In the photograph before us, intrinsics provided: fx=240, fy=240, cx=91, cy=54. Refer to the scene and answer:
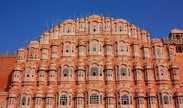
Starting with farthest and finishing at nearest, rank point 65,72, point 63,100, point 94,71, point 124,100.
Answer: point 65,72 → point 94,71 → point 63,100 → point 124,100

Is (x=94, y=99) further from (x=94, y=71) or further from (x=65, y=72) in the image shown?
(x=65, y=72)

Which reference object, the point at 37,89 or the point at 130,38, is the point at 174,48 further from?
the point at 37,89

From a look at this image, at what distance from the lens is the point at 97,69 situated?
132 ft

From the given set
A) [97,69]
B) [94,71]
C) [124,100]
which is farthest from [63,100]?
[124,100]

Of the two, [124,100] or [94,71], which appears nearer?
[124,100]

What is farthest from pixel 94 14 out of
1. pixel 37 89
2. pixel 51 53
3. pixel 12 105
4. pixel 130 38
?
pixel 12 105

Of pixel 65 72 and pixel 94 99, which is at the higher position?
pixel 65 72

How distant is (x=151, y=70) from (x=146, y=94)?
4.47m

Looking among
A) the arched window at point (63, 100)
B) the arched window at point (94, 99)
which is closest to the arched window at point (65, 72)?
the arched window at point (63, 100)

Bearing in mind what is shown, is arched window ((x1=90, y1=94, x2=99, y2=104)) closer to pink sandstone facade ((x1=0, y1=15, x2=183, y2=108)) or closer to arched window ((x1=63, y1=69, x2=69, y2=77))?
pink sandstone facade ((x1=0, y1=15, x2=183, y2=108))

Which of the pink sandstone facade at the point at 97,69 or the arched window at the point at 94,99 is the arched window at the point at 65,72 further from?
the arched window at the point at 94,99

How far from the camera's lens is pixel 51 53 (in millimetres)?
42562

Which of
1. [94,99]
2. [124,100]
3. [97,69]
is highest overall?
[97,69]

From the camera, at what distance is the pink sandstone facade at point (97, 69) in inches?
1505
